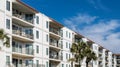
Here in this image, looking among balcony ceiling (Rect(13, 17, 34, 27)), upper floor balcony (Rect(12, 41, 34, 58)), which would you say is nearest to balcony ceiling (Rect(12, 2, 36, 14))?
balcony ceiling (Rect(13, 17, 34, 27))

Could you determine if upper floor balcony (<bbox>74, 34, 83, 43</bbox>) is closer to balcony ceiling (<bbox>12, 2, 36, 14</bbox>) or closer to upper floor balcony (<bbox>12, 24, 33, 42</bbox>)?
upper floor balcony (<bbox>12, 24, 33, 42</bbox>)

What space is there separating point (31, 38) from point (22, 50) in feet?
11.9

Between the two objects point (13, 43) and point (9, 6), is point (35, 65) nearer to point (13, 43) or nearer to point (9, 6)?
point (13, 43)

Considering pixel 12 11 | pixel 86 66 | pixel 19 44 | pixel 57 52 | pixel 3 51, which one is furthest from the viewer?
pixel 86 66

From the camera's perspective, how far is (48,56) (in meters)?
76.9

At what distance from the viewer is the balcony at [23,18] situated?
61.3m

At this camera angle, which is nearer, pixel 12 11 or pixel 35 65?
pixel 12 11

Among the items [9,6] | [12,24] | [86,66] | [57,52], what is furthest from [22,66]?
[86,66]

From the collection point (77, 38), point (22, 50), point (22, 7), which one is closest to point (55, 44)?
point (22, 50)

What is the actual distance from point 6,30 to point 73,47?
36.3 metres

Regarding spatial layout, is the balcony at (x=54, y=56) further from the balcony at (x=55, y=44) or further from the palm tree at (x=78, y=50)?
the palm tree at (x=78, y=50)

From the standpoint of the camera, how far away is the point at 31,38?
67.5m

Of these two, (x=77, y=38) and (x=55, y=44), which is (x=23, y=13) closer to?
(x=55, y=44)

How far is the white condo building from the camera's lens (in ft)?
184
